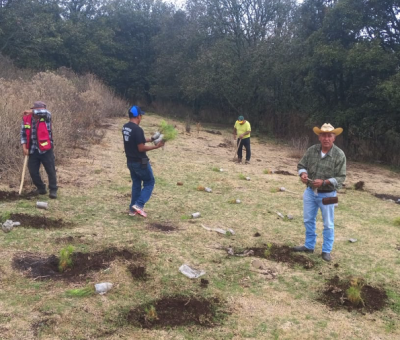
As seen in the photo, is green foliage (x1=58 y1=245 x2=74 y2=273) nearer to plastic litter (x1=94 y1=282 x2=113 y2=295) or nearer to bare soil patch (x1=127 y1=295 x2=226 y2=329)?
plastic litter (x1=94 y1=282 x2=113 y2=295)

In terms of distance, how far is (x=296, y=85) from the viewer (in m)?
24.8

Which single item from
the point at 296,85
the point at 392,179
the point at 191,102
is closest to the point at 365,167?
the point at 392,179

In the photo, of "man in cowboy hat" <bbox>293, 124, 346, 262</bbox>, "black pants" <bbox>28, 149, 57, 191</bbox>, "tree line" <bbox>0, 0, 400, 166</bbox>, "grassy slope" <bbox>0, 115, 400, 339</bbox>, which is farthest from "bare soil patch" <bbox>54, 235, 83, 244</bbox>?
"tree line" <bbox>0, 0, 400, 166</bbox>

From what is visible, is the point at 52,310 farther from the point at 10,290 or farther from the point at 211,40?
the point at 211,40

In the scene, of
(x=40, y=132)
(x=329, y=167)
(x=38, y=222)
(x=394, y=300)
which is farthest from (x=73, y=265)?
(x=394, y=300)

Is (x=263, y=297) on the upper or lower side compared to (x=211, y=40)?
lower

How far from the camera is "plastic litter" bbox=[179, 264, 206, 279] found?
4.69 meters

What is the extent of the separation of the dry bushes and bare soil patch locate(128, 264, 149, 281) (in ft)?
13.7

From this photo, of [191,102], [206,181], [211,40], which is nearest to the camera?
[206,181]

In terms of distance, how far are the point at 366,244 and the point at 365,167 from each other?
11467mm

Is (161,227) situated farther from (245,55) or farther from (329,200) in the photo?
(245,55)

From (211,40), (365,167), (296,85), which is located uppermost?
(211,40)

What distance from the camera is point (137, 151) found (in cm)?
631

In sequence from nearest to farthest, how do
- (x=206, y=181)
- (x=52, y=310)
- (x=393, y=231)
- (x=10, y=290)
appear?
(x=52, y=310) < (x=10, y=290) < (x=393, y=231) < (x=206, y=181)
